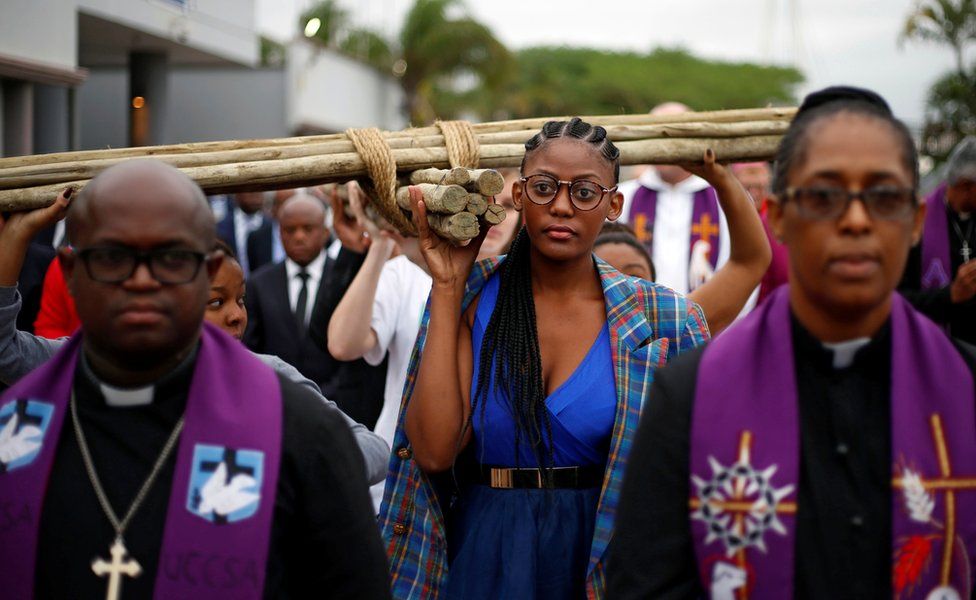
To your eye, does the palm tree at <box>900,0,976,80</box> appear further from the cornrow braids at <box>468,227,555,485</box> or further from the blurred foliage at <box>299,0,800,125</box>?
the cornrow braids at <box>468,227,555,485</box>

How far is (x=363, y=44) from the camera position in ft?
109

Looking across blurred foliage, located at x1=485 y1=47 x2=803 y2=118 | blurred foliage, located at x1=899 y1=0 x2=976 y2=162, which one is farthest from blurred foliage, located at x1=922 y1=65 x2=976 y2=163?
blurred foliage, located at x1=485 y1=47 x2=803 y2=118

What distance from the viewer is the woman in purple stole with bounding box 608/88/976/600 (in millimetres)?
2537

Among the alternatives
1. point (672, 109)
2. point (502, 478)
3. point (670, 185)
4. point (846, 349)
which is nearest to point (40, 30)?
point (670, 185)

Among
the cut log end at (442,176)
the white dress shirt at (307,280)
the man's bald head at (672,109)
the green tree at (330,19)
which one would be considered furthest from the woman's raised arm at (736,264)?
the green tree at (330,19)

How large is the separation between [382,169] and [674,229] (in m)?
3.86

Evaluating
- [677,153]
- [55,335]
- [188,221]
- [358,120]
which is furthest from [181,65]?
[188,221]

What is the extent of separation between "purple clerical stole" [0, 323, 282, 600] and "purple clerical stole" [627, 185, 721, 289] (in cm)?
496

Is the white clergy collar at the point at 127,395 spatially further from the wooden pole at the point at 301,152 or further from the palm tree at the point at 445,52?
the palm tree at the point at 445,52

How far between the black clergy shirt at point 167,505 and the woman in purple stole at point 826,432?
2.11 ft

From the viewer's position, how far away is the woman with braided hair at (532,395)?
3.68 meters

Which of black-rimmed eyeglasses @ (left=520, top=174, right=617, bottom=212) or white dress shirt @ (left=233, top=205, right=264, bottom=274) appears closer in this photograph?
black-rimmed eyeglasses @ (left=520, top=174, right=617, bottom=212)

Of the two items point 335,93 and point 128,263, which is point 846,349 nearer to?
point 128,263

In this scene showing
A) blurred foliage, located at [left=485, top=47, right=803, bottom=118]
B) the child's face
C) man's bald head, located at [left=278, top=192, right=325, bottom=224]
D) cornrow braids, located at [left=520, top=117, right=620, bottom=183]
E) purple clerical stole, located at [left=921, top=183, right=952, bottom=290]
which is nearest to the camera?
the child's face
